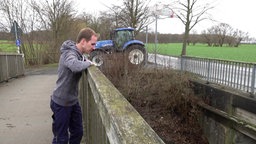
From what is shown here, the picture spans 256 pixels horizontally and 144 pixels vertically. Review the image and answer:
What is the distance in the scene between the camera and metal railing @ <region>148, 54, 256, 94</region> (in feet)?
32.8

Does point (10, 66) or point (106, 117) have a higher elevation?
point (106, 117)

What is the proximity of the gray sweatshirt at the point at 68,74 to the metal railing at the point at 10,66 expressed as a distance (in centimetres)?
1180

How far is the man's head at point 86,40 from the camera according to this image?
393 centimetres

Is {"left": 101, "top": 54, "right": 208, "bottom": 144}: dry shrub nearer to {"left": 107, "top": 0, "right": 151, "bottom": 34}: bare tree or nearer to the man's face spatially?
the man's face

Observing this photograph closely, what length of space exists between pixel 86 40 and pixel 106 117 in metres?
2.07

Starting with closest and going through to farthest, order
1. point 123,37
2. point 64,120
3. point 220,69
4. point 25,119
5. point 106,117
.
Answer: point 106,117, point 64,120, point 25,119, point 220,69, point 123,37

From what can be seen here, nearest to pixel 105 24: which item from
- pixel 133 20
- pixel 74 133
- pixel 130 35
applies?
pixel 133 20

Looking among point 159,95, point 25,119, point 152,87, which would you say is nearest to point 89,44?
point 25,119

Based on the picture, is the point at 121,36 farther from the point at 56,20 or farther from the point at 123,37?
the point at 56,20

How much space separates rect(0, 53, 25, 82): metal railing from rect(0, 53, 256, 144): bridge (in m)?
0.23

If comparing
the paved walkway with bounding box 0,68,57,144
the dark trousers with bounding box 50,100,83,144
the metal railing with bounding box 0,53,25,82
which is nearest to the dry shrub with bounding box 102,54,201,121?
the paved walkway with bounding box 0,68,57,144

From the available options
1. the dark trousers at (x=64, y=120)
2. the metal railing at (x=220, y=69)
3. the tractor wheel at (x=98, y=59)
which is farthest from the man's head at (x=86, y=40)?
the tractor wheel at (x=98, y=59)

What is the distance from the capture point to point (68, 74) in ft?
13.0

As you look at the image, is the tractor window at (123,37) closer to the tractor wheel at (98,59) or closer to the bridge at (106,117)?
the tractor wheel at (98,59)
